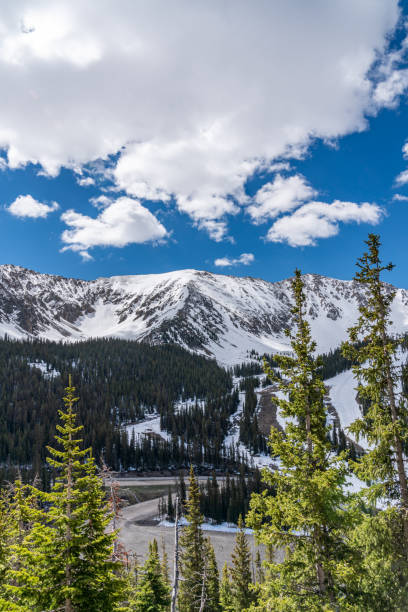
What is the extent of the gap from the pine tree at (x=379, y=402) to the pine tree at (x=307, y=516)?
1179mm

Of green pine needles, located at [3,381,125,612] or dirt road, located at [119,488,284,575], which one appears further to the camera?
dirt road, located at [119,488,284,575]

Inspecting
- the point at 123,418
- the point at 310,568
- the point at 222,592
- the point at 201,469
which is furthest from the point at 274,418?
the point at 310,568

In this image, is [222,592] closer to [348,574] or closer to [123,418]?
[348,574]

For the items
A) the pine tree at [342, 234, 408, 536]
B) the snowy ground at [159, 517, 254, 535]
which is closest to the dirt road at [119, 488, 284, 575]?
the snowy ground at [159, 517, 254, 535]

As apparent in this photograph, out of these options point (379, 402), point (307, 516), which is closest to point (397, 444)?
point (379, 402)

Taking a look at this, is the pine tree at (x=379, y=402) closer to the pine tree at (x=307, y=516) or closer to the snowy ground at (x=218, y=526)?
the pine tree at (x=307, y=516)

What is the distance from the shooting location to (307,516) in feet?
38.4

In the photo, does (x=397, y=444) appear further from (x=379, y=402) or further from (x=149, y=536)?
(x=149, y=536)

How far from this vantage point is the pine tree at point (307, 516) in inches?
440

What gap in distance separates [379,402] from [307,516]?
447cm

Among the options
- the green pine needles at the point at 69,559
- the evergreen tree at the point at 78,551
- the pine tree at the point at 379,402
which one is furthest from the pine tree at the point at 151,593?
the pine tree at the point at 379,402

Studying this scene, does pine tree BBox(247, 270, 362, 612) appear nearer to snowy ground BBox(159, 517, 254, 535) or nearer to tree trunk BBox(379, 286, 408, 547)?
tree trunk BBox(379, 286, 408, 547)

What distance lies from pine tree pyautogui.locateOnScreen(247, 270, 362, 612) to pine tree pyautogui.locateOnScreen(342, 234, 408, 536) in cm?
118

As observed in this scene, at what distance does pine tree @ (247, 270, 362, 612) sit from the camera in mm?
11180
